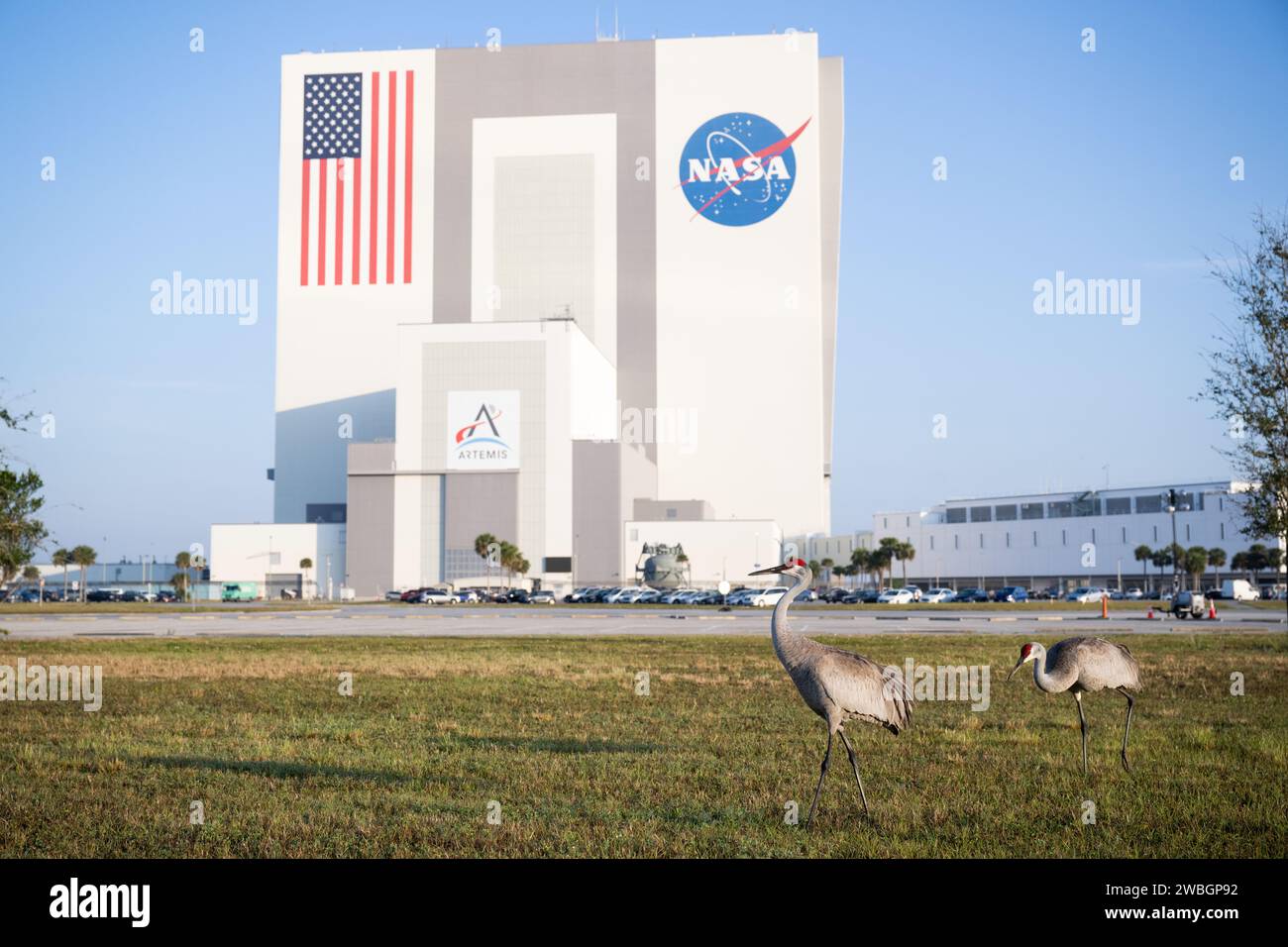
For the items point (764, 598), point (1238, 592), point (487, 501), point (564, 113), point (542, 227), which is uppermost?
point (564, 113)

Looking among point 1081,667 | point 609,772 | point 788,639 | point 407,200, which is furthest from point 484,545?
point 788,639

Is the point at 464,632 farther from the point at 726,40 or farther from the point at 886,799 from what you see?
the point at 726,40

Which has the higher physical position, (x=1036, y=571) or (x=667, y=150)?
(x=667, y=150)

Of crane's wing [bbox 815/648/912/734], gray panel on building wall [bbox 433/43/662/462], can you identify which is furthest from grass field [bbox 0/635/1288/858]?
gray panel on building wall [bbox 433/43/662/462]

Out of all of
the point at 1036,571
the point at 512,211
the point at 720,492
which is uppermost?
the point at 512,211

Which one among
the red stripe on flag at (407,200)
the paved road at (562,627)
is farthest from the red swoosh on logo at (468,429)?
the paved road at (562,627)

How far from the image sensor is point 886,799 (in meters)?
9.48

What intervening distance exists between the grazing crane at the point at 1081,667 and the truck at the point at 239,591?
102086mm

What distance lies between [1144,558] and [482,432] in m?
81.1

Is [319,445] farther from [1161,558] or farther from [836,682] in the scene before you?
[836,682]

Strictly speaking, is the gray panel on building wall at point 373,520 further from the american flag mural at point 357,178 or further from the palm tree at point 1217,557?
the palm tree at point 1217,557

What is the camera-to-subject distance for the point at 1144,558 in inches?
4931
